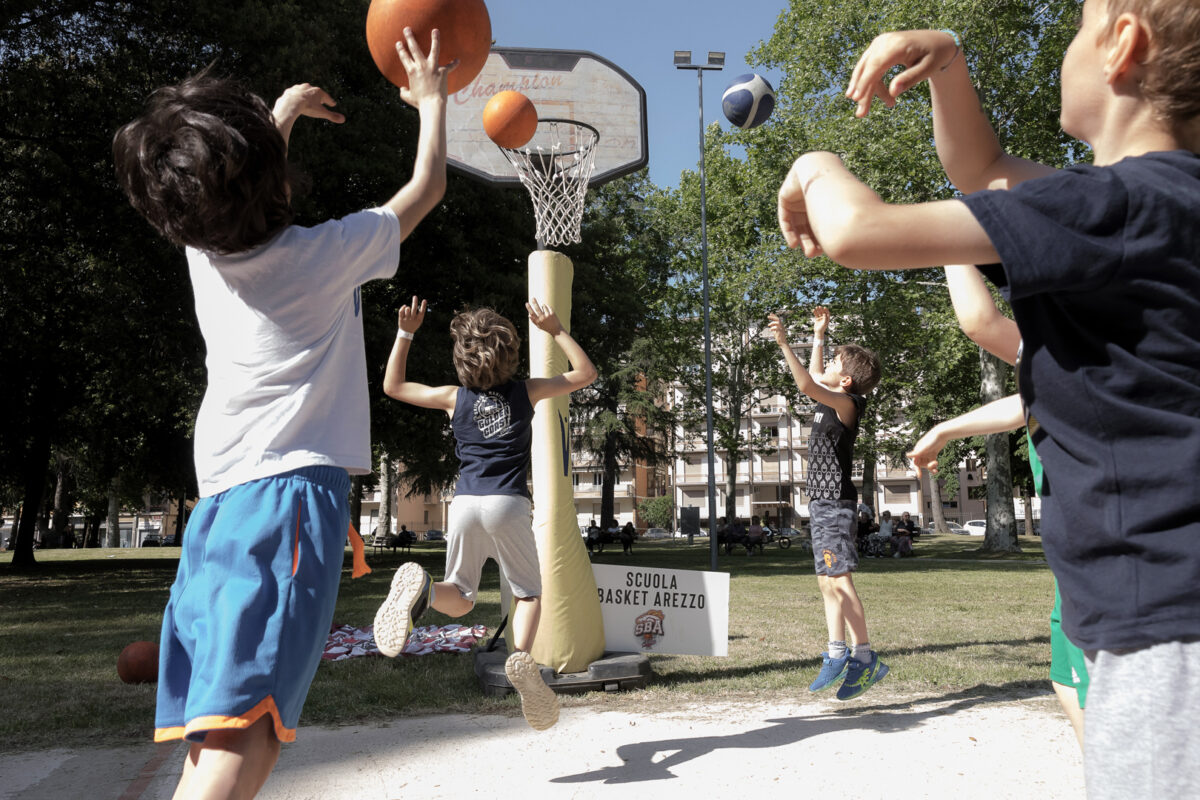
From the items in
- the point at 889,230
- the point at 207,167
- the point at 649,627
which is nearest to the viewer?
the point at 889,230

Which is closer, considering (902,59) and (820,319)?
(902,59)

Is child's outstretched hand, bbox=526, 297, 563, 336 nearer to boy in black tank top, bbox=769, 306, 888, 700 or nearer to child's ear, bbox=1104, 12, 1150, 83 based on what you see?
boy in black tank top, bbox=769, 306, 888, 700

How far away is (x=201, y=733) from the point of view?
1.96 meters

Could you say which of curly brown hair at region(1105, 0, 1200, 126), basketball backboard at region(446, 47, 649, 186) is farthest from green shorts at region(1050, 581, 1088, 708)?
basketball backboard at region(446, 47, 649, 186)

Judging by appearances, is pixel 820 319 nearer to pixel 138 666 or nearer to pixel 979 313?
pixel 979 313

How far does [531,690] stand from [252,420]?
8.67ft

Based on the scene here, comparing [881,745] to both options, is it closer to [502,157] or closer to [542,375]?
[542,375]

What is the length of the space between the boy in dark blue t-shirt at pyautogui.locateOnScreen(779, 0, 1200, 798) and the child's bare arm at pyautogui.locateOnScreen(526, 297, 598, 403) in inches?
142

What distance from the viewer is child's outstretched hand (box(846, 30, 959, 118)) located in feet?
5.81

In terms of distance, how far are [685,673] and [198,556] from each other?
5.30 metres

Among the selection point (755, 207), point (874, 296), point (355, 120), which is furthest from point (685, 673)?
point (755, 207)

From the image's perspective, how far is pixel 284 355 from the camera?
227 centimetres

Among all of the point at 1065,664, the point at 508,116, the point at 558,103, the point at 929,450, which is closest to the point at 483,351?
the point at 929,450

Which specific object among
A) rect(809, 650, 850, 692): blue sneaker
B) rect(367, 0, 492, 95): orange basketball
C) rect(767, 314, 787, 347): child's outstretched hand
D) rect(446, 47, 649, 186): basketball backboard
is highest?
rect(446, 47, 649, 186): basketball backboard
